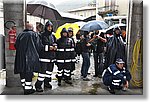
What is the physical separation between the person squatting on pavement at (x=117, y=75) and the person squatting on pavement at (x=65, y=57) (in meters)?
0.33

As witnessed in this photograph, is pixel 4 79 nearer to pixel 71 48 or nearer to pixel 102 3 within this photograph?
pixel 71 48

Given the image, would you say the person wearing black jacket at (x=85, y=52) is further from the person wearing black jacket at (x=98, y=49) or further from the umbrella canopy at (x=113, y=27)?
the umbrella canopy at (x=113, y=27)

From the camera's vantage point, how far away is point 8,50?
8.09 ft

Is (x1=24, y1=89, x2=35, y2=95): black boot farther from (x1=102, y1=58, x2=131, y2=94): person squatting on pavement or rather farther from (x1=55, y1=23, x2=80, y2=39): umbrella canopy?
(x1=102, y1=58, x2=131, y2=94): person squatting on pavement

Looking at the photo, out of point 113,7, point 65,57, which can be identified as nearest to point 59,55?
point 65,57

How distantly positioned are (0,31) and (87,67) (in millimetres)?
857

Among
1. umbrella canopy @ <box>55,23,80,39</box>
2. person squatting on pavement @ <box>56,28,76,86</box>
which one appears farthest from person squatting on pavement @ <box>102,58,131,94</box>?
umbrella canopy @ <box>55,23,80,39</box>

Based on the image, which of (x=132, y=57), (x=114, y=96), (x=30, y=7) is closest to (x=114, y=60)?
(x=132, y=57)

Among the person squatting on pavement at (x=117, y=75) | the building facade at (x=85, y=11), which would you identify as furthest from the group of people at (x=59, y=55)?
the building facade at (x=85, y=11)

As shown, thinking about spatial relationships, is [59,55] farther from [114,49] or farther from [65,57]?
[114,49]

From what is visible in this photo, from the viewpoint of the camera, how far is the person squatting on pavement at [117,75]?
2502mm

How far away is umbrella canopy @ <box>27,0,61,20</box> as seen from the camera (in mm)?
2420

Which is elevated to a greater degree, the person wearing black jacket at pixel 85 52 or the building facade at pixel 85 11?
the building facade at pixel 85 11

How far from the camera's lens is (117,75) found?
2506mm
